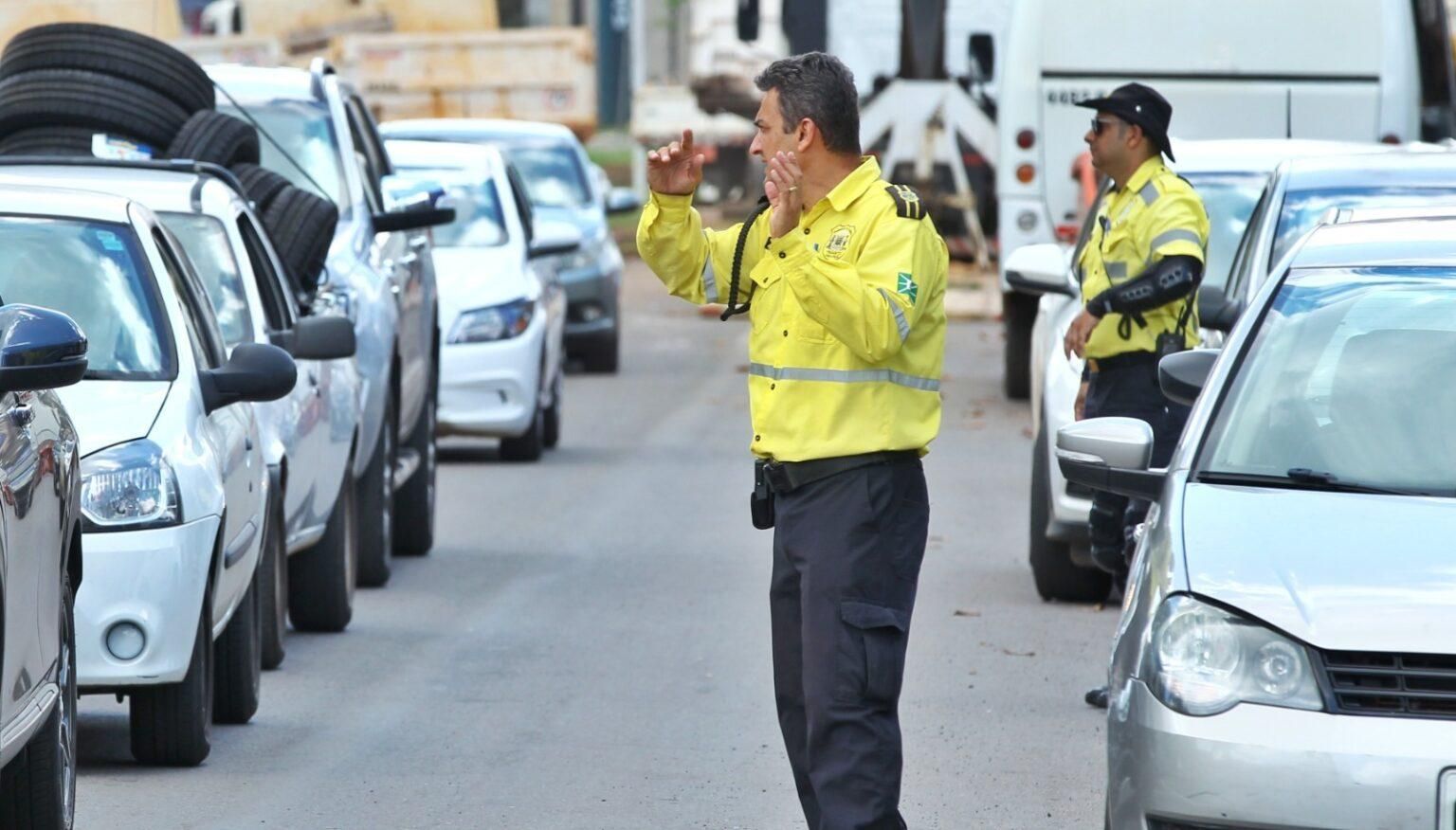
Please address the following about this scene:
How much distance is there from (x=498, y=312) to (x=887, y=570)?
34.1 feet

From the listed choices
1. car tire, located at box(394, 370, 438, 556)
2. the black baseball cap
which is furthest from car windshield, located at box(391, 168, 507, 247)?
the black baseball cap

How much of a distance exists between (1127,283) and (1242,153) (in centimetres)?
339

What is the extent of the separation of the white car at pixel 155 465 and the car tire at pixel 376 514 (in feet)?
9.57

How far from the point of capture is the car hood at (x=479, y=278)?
633 inches

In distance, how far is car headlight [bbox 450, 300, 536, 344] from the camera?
16000 millimetres

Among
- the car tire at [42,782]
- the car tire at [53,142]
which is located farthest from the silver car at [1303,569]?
the car tire at [53,142]

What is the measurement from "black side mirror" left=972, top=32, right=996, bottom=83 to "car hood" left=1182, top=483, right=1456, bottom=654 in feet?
62.7

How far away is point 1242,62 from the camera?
17.7 m

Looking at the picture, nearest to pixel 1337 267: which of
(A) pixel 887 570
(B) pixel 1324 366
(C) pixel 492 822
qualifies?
(B) pixel 1324 366

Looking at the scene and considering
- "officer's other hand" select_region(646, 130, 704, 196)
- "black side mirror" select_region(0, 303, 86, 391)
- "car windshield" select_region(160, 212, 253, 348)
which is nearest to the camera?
"black side mirror" select_region(0, 303, 86, 391)

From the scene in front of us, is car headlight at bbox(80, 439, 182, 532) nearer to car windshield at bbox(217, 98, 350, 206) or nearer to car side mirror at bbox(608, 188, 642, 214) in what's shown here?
car windshield at bbox(217, 98, 350, 206)

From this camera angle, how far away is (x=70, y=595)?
253 inches

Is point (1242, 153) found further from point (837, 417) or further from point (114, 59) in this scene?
point (837, 417)

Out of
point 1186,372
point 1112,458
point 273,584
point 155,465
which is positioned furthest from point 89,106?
point 1112,458
